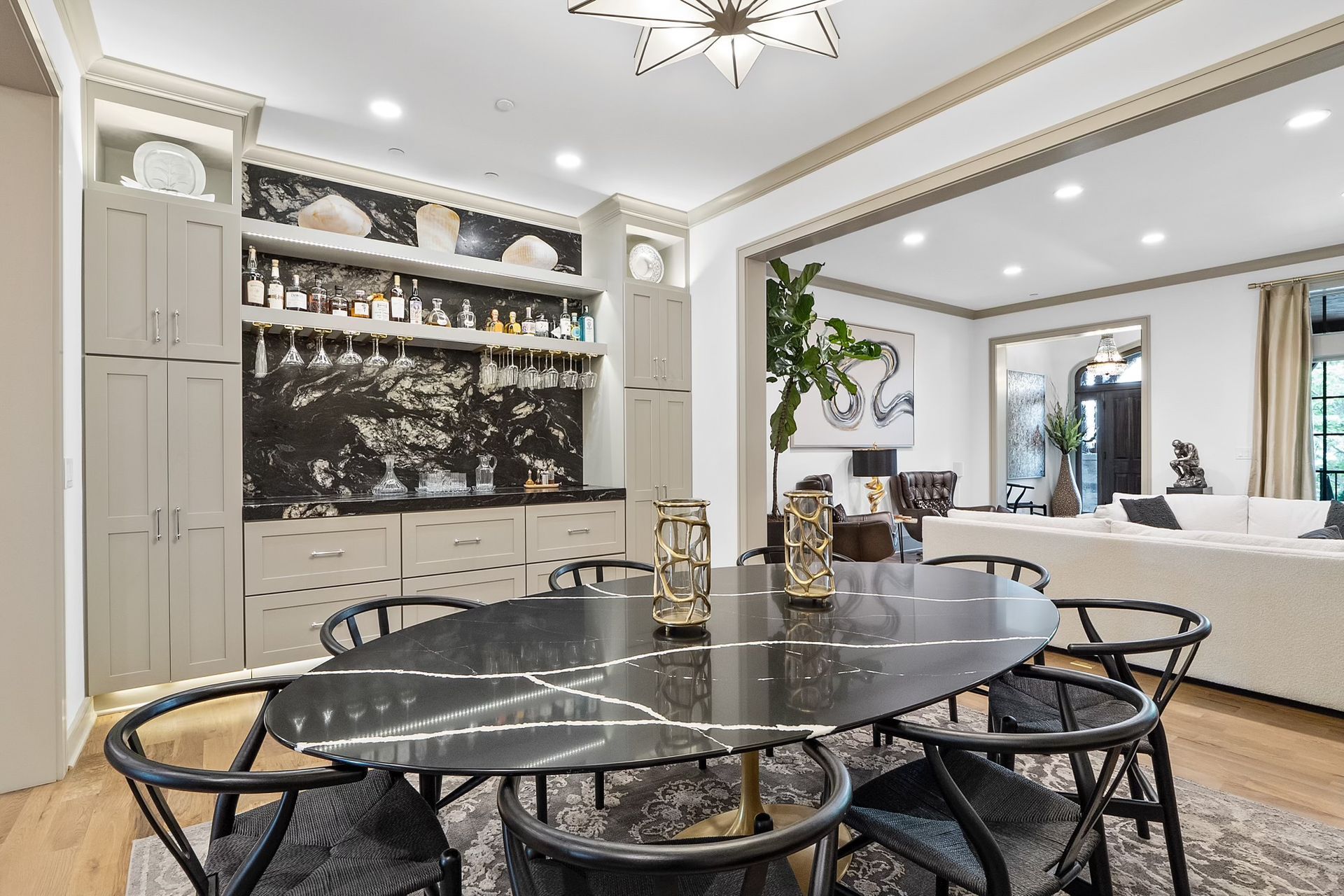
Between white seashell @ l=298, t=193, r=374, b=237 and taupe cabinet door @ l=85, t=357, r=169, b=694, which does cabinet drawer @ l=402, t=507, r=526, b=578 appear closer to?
taupe cabinet door @ l=85, t=357, r=169, b=694

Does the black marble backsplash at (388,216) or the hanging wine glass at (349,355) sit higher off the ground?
A: the black marble backsplash at (388,216)

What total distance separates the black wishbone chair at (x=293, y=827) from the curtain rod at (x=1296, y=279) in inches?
304

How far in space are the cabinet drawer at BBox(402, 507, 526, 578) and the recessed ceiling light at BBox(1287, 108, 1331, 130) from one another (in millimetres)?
4634

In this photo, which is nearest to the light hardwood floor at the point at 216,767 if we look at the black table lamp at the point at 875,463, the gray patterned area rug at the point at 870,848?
the gray patterned area rug at the point at 870,848

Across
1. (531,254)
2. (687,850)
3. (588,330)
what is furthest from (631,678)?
(531,254)

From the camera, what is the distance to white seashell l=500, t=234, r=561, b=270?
438 centimetres

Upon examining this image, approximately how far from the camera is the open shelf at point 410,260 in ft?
11.2

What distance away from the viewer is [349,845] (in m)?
1.20

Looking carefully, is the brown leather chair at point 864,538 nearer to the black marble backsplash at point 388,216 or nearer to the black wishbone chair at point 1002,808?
the black marble backsplash at point 388,216

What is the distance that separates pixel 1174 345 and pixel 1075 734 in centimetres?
724

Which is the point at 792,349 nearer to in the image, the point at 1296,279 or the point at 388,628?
the point at 388,628

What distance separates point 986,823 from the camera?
128 cm

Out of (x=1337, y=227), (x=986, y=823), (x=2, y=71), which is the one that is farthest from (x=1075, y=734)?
(x=1337, y=227)

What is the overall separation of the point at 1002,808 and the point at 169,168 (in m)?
4.02
